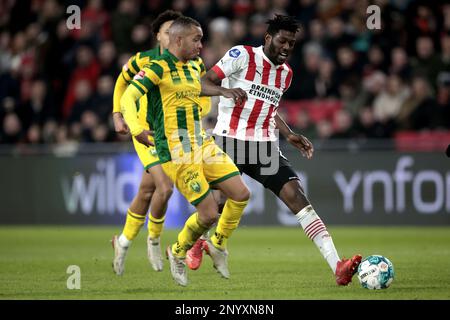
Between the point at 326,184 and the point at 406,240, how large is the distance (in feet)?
7.45

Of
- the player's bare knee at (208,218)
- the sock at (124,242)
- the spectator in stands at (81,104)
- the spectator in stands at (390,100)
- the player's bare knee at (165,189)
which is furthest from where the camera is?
the spectator in stands at (81,104)

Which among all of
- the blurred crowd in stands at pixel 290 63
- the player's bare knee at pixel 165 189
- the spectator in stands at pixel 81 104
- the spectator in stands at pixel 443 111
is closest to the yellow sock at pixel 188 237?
the player's bare knee at pixel 165 189

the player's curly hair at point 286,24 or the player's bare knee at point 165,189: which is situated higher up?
the player's curly hair at point 286,24

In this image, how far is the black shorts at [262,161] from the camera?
8.27 m

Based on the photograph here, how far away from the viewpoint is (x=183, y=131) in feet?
25.8

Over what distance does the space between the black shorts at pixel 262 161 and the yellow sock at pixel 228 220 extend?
1.02 feet

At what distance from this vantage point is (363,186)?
14148mm

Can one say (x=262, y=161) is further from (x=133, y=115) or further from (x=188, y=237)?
(x=133, y=115)

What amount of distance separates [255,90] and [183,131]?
3.43 feet

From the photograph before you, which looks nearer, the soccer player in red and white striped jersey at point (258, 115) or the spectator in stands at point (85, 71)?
the soccer player in red and white striped jersey at point (258, 115)

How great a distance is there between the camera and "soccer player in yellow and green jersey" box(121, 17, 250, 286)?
7.74m

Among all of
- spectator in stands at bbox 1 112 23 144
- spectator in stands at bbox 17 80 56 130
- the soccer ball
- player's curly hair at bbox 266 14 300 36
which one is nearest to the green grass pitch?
the soccer ball

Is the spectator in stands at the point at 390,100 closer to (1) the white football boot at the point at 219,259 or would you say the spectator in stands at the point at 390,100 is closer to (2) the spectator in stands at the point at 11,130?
(2) the spectator in stands at the point at 11,130

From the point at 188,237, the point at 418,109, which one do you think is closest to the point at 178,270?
the point at 188,237
